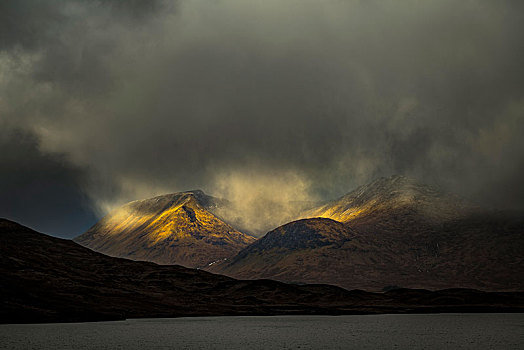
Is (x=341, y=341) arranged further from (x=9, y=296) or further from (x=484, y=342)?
(x=9, y=296)

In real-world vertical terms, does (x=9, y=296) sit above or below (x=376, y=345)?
above

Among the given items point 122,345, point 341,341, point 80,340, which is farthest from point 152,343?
point 341,341

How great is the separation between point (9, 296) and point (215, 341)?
121490 millimetres

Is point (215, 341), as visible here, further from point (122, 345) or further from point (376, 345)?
point (376, 345)

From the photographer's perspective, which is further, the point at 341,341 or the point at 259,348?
the point at 341,341

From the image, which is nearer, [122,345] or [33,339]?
[122,345]

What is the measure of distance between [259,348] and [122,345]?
82.4 ft

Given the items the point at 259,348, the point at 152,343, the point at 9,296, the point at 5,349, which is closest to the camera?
the point at 5,349

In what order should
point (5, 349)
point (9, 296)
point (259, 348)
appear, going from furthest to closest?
point (9, 296)
point (259, 348)
point (5, 349)

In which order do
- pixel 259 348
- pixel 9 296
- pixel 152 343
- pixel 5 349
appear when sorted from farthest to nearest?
1. pixel 9 296
2. pixel 152 343
3. pixel 259 348
4. pixel 5 349

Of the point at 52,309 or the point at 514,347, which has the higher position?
the point at 52,309

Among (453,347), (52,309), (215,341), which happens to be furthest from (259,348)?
(52,309)

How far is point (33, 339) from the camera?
103625mm

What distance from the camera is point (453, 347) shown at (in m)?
92.8
